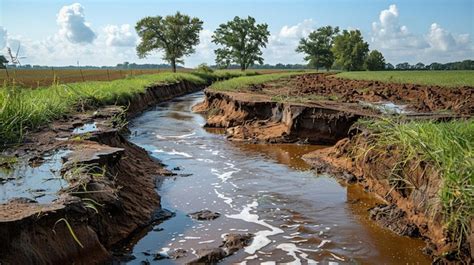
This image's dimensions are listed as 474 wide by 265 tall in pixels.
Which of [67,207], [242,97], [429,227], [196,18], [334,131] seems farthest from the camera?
[196,18]

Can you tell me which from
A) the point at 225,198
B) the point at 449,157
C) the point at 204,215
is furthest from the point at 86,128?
the point at 449,157

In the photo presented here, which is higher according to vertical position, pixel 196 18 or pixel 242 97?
pixel 196 18

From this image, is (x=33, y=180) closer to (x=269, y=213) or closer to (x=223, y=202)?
(x=223, y=202)

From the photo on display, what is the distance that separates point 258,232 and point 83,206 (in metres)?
2.54

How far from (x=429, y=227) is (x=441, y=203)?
643 millimetres

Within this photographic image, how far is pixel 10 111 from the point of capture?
8906 millimetres

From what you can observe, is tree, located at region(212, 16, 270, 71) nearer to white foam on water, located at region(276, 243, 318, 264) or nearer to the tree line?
the tree line

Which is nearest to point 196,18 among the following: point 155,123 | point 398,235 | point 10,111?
point 155,123

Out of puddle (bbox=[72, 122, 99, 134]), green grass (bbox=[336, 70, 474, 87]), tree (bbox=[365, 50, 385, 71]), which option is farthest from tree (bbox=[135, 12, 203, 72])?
puddle (bbox=[72, 122, 99, 134])

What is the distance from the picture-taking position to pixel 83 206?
16.9ft

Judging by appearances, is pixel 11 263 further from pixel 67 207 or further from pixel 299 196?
pixel 299 196

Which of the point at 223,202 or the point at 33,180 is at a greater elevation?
the point at 33,180

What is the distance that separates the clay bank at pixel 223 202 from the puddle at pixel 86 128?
1.7 inches

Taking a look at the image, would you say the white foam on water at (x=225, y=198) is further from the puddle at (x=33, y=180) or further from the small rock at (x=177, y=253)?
the puddle at (x=33, y=180)
